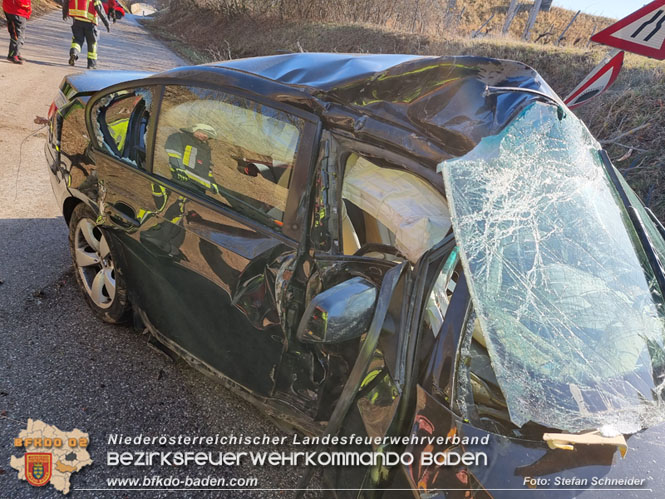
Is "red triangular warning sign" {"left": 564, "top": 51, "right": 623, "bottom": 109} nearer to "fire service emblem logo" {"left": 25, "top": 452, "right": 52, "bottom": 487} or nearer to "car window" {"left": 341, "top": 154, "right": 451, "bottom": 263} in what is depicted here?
"car window" {"left": 341, "top": 154, "right": 451, "bottom": 263}

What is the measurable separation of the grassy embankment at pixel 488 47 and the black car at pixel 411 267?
3782 mm

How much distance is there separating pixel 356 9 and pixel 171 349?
1720cm

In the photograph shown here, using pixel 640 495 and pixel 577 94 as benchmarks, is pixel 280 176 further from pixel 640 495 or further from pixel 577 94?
pixel 577 94

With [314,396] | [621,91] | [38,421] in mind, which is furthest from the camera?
→ [621,91]

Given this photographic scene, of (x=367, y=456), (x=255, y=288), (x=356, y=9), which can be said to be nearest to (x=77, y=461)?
(x=255, y=288)

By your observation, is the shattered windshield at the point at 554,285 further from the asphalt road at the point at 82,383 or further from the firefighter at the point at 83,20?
the firefighter at the point at 83,20

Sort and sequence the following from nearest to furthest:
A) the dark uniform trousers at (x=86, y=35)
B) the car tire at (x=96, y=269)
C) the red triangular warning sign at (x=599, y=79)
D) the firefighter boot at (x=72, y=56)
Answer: the car tire at (x=96, y=269)
the red triangular warning sign at (x=599, y=79)
the dark uniform trousers at (x=86, y=35)
the firefighter boot at (x=72, y=56)

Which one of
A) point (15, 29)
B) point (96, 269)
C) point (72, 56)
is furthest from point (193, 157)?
point (72, 56)

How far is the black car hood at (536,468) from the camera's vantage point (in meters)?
1.23

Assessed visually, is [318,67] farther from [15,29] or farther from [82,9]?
[15,29]

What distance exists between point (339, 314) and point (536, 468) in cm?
69

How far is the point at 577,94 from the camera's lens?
13.9 ft

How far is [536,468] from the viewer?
4.12 ft

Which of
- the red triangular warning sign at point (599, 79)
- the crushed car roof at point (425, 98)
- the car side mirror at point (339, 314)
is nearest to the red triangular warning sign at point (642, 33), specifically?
the red triangular warning sign at point (599, 79)
